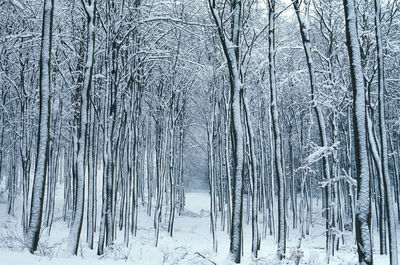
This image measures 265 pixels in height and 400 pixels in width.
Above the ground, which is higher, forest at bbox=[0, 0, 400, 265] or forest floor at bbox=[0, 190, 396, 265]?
forest at bbox=[0, 0, 400, 265]

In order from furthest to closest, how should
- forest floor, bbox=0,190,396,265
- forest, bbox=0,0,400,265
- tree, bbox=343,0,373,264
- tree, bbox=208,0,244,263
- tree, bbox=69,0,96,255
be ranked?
forest floor, bbox=0,190,396,265 < tree, bbox=69,0,96,255 < tree, bbox=208,0,244,263 < forest, bbox=0,0,400,265 < tree, bbox=343,0,373,264

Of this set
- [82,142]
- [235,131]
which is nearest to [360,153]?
[235,131]

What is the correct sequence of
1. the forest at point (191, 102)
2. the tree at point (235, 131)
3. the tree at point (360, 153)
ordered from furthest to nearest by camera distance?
the tree at point (235, 131), the forest at point (191, 102), the tree at point (360, 153)

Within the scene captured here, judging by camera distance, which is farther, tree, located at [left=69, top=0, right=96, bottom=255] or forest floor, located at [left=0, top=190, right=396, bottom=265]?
forest floor, located at [left=0, top=190, right=396, bottom=265]

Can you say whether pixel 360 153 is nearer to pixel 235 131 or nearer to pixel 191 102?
pixel 235 131

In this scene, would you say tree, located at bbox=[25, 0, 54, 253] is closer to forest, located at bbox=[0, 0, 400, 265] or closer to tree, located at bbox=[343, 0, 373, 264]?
forest, located at bbox=[0, 0, 400, 265]

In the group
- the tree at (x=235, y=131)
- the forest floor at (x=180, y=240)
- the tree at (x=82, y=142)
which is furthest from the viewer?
the forest floor at (x=180, y=240)

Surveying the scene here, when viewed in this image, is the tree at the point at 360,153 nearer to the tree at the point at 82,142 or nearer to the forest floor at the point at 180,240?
the forest floor at the point at 180,240

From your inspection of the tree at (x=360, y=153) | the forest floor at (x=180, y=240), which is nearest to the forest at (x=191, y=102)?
the tree at (x=360, y=153)

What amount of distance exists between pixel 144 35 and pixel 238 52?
6518 mm

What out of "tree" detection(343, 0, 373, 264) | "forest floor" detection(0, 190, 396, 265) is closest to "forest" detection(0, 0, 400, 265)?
"tree" detection(343, 0, 373, 264)

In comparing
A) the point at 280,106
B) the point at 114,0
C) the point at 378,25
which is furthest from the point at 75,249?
the point at 280,106

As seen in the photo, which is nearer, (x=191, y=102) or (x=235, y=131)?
(x=235, y=131)

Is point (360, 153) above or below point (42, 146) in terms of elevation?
below
